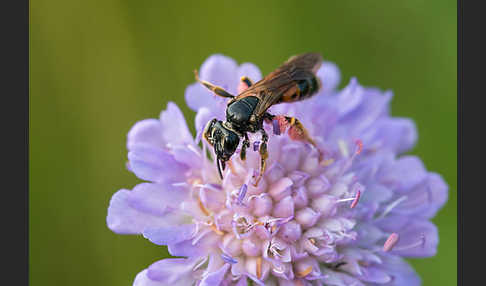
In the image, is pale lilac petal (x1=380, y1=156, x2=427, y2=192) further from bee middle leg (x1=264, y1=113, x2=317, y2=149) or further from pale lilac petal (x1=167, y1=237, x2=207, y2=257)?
pale lilac petal (x1=167, y1=237, x2=207, y2=257)

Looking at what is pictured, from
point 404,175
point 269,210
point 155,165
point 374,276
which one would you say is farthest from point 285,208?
point 404,175

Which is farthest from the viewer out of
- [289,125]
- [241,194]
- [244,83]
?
[244,83]

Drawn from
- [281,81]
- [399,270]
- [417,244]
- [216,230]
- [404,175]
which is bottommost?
[399,270]

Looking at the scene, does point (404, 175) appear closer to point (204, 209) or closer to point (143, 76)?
point (204, 209)

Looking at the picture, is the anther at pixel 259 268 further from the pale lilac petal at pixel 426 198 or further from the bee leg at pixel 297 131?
the pale lilac petal at pixel 426 198

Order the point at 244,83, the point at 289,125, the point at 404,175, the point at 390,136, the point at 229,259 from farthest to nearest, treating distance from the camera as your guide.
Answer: the point at 390,136
the point at 404,175
the point at 244,83
the point at 289,125
the point at 229,259

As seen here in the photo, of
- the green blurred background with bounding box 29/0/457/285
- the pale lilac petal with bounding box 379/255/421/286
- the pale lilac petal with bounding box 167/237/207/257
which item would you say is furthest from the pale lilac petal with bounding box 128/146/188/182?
the pale lilac petal with bounding box 379/255/421/286

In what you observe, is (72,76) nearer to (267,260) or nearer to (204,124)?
(204,124)
